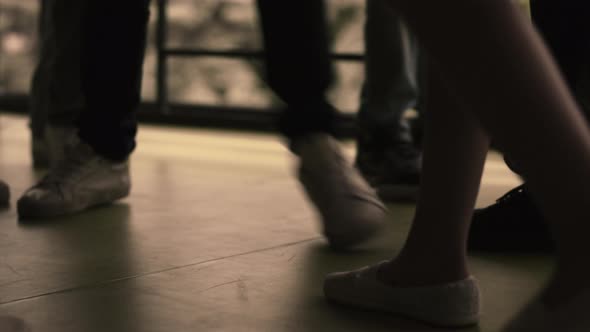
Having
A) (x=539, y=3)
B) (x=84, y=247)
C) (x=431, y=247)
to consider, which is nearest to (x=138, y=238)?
→ (x=84, y=247)

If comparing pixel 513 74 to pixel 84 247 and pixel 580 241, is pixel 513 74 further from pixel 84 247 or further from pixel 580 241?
pixel 84 247

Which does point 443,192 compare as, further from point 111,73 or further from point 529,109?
point 111,73

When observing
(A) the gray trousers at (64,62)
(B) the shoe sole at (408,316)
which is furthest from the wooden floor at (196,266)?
(A) the gray trousers at (64,62)

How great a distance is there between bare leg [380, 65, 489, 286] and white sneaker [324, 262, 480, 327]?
0.01 metres

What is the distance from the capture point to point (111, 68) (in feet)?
5.46

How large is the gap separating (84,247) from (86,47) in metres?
0.49

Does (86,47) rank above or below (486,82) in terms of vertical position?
below

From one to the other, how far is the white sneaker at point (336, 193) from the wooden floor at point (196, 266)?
1.7 inches

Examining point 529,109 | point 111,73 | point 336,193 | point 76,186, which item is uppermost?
point 529,109

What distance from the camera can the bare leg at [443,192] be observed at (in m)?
0.86

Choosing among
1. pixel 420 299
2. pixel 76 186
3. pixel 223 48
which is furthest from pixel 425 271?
pixel 223 48

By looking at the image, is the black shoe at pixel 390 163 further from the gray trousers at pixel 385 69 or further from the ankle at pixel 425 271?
the ankle at pixel 425 271

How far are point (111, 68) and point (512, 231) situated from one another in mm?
832

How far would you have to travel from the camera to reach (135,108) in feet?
5.66
